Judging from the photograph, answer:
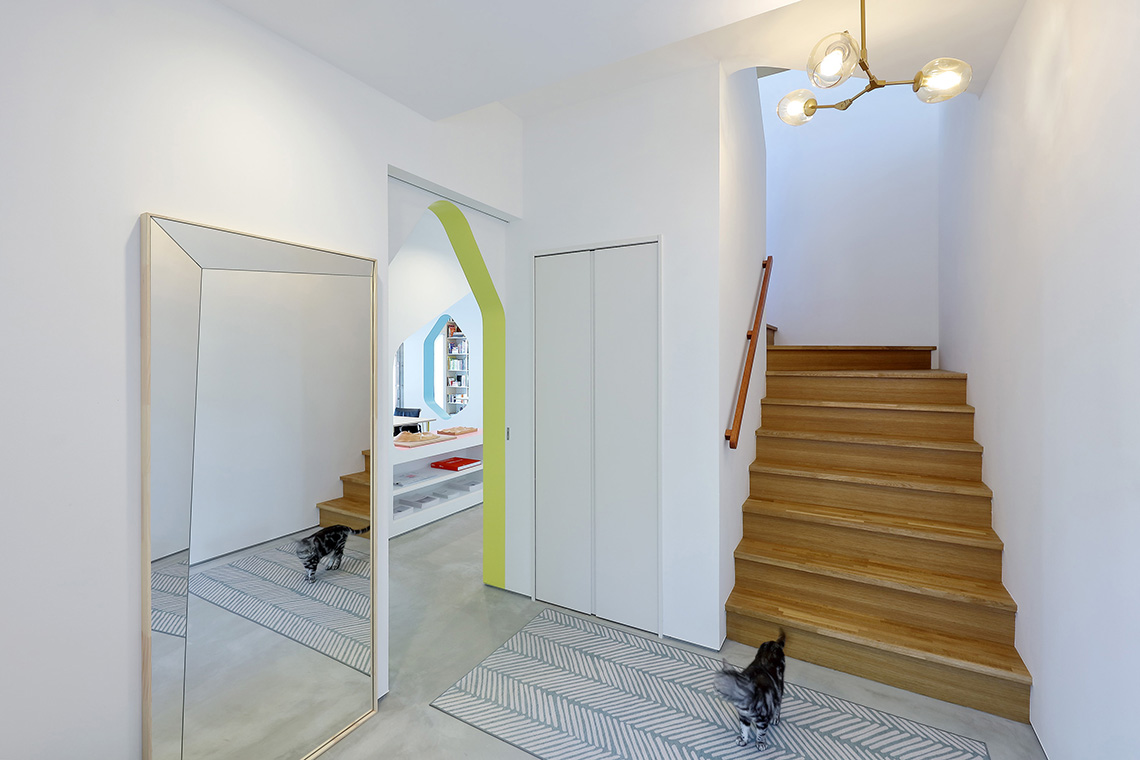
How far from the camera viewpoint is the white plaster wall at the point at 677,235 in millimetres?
2436

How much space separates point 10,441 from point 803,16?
2792mm

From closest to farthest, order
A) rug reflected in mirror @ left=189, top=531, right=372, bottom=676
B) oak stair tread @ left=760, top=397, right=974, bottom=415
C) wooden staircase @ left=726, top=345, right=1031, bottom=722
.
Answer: rug reflected in mirror @ left=189, top=531, right=372, bottom=676 → wooden staircase @ left=726, top=345, right=1031, bottom=722 → oak stair tread @ left=760, top=397, right=974, bottom=415

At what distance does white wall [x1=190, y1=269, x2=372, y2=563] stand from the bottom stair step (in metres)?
1.97

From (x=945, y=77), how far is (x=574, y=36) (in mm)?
1143

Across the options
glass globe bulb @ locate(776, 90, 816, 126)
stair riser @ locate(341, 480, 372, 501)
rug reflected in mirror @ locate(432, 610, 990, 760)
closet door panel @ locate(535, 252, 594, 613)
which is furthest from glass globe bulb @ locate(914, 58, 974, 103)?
stair riser @ locate(341, 480, 372, 501)

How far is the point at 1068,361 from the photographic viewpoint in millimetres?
Answer: 1572

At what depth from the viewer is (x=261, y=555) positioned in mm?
1745

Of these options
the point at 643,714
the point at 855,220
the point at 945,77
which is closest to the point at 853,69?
the point at 945,77

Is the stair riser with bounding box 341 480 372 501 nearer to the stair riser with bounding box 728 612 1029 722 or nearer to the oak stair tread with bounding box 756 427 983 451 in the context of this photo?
the stair riser with bounding box 728 612 1029 722

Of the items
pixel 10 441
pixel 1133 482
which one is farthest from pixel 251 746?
pixel 1133 482

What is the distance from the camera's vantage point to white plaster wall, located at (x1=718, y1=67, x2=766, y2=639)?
247 cm

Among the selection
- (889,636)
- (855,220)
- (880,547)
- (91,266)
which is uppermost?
(855,220)

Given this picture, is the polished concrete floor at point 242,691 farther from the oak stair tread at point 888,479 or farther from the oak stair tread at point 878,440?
the oak stair tread at point 878,440

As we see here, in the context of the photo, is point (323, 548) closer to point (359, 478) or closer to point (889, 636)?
point (359, 478)
